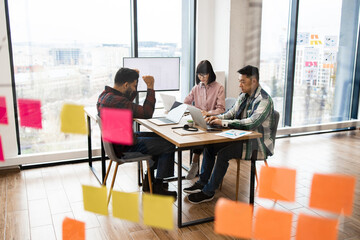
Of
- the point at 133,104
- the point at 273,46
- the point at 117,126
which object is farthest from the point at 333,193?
the point at 273,46

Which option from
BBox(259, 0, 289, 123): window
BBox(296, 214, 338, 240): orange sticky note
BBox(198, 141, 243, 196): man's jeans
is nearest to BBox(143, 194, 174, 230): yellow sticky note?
BBox(296, 214, 338, 240): orange sticky note

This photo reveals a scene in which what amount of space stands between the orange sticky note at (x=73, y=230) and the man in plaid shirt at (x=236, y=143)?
698mm

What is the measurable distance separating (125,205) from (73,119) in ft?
0.67

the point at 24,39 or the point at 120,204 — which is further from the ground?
the point at 24,39

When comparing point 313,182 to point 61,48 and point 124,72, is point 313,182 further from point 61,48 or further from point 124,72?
point 124,72

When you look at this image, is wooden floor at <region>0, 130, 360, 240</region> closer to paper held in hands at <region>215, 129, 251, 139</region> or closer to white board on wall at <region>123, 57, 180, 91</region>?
paper held in hands at <region>215, 129, 251, 139</region>

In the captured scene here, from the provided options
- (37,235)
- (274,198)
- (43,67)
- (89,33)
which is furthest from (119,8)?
(37,235)

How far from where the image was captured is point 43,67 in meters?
0.66

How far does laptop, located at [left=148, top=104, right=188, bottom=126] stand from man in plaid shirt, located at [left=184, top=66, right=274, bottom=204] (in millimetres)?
223

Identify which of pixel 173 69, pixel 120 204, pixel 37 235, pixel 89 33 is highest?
pixel 89 33

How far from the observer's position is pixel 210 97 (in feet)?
8.66

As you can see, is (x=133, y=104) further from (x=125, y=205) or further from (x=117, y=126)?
(x=125, y=205)

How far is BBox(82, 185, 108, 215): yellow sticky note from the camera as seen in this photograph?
2.26 ft

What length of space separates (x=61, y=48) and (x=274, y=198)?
52 centimetres
